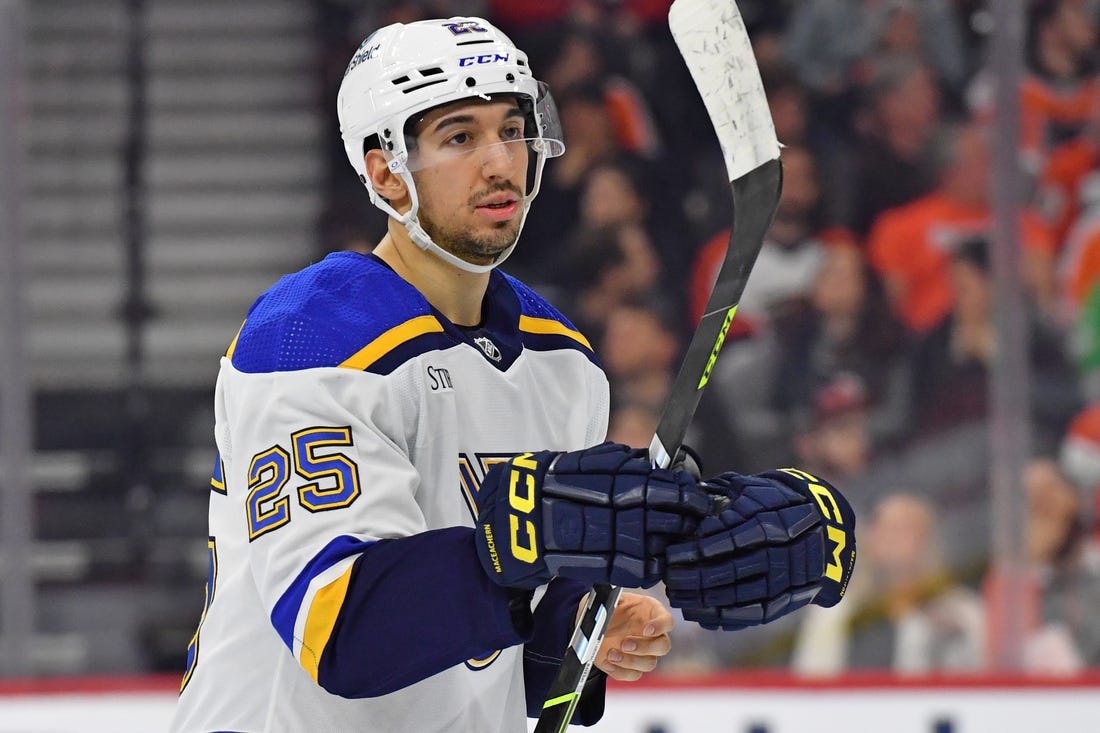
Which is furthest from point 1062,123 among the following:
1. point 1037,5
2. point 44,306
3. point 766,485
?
point 766,485

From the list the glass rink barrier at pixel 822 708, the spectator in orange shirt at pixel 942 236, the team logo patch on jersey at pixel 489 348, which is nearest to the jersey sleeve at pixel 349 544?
the team logo patch on jersey at pixel 489 348

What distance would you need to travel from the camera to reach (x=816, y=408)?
4105 mm

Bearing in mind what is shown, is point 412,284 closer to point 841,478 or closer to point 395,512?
point 395,512

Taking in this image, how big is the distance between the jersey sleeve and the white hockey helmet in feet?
0.92

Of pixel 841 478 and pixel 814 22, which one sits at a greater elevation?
pixel 814 22

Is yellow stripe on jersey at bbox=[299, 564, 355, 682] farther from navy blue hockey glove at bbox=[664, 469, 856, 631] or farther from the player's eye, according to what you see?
the player's eye

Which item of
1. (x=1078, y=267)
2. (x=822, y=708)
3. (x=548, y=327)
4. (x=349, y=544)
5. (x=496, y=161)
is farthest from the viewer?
(x=1078, y=267)

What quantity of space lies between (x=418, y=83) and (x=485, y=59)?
0.08 m

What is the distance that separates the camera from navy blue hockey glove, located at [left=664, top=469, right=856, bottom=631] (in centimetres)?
144

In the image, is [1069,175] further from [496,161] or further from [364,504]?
[364,504]

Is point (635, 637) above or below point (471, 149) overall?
below

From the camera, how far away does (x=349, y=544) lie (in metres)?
1.55

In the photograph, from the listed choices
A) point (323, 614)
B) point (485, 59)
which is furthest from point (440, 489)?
point (485, 59)

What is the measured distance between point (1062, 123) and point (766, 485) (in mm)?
2878
